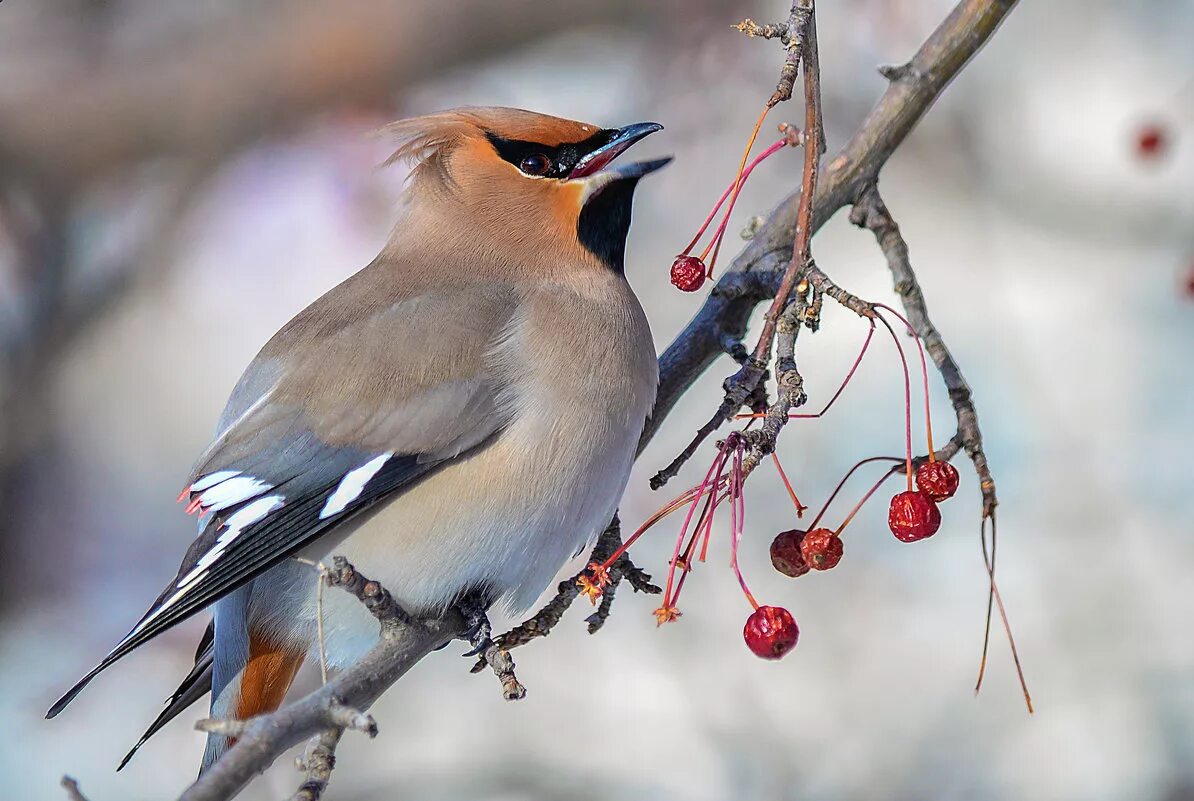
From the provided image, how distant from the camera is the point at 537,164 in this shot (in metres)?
3.36

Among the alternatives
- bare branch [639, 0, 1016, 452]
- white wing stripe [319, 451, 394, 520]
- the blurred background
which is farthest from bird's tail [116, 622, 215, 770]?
the blurred background

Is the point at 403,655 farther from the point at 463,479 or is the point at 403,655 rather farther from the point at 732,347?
the point at 732,347

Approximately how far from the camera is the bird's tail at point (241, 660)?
3.01 m

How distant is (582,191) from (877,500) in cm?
263

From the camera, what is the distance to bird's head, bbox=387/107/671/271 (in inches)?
130

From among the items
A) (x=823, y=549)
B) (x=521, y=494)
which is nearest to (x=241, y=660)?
(x=521, y=494)

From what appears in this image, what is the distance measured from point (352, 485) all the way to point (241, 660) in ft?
1.57

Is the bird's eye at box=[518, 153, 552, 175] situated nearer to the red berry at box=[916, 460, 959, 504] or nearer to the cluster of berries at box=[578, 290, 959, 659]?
the cluster of berries at box=[578, 290, 959, 659]

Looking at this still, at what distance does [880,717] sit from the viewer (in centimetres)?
509

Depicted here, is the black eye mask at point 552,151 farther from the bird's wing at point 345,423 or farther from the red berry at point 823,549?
the red berry at point 823,549

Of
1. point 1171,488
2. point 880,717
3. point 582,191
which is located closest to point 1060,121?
point 1171,488

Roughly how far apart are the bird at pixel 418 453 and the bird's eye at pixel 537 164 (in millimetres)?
61

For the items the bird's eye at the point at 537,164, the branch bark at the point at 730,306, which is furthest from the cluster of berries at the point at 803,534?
the bird's eye at the point at 537,164

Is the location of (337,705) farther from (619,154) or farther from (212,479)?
(619,154)
